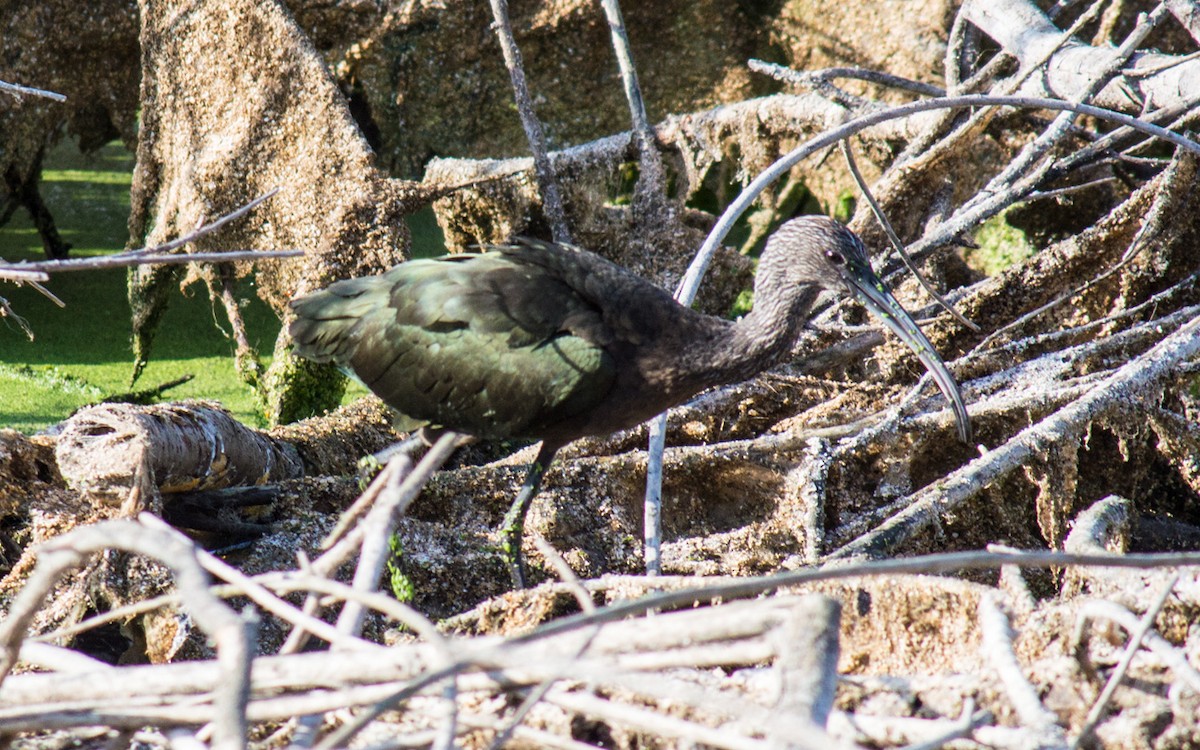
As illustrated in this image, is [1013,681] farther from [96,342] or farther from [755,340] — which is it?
[96,342]

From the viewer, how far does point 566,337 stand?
10.0 ft

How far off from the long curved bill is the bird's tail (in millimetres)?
1260

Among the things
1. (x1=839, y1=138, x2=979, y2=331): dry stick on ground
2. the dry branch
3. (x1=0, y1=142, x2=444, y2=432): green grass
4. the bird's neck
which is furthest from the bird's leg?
(x1=0, y1=142, x2=444, y2=432): green grass

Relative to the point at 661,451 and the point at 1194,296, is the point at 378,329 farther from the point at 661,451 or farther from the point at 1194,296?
the point at 1194,296

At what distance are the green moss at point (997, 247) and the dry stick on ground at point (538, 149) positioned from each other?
2679 mm

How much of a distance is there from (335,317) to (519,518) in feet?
2.48

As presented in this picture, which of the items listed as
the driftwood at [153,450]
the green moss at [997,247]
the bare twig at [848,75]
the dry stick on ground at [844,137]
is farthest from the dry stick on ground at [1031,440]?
the green moss at [997,247]

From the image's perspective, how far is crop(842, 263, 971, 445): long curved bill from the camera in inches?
122

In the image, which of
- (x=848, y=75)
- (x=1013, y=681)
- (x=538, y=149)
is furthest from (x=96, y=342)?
(x=1013, y=681)

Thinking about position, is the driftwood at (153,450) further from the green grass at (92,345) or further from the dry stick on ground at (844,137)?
the green grass at (92,345)

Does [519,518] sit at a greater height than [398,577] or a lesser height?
greater

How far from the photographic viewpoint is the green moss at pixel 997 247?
6.43 meters

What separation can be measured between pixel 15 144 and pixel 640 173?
2.99 meters

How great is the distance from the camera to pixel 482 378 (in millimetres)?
3131
